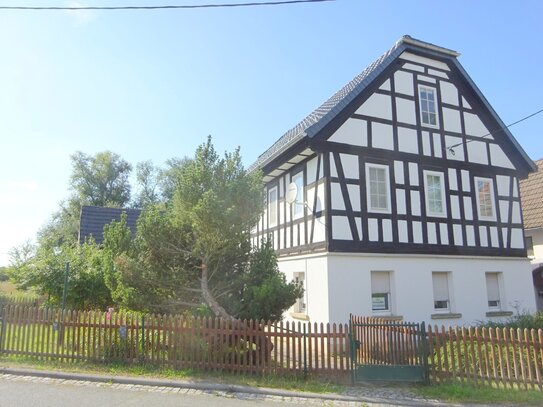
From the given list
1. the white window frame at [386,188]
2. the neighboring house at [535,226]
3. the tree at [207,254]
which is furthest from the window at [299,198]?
the neighboring house at [535,226]

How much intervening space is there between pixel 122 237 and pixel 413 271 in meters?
8.40

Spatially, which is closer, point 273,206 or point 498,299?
point 498,299

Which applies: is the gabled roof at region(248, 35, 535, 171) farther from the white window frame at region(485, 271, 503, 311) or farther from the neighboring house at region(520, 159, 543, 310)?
the neighboring house at region(520, 159, 543, 310)

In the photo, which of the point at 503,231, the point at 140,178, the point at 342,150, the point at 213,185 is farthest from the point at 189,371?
the point at 140,178

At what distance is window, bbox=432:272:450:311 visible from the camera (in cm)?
1298

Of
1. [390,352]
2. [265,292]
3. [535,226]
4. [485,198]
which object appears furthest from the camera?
[535,226]

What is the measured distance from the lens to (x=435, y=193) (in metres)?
13.7

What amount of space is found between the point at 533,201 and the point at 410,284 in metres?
11.8

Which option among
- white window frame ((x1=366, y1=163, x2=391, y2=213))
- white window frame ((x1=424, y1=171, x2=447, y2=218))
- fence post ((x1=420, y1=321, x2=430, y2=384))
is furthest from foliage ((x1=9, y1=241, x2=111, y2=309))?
white window frame ((x1=424, y1=171, x2=447, y2=218))

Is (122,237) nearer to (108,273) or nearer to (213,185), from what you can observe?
(108,273)

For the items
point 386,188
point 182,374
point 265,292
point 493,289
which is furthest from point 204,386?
point 493,289

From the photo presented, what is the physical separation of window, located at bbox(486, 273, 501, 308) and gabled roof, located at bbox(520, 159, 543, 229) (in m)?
6.23

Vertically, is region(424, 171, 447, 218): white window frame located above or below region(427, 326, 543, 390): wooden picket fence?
above

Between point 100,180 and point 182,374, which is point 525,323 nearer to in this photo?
point 182,374
